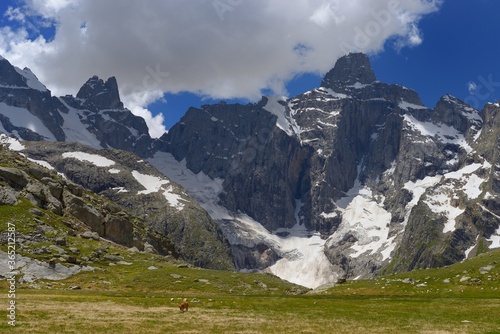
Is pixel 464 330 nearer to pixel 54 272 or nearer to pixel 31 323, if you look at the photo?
pixel 31 323

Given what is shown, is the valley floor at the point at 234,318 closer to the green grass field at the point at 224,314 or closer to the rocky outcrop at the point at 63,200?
the green grass field at the point at 224,314

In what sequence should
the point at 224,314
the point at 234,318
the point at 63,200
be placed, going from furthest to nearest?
1. the point at 63,200
2. the point at 224,314
3. the point at 234,318

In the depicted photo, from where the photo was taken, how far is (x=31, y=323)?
39656 mm

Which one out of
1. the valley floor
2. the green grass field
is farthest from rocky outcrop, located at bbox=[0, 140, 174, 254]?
the valley floor

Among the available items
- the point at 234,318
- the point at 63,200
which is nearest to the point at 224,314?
the point at 234,318

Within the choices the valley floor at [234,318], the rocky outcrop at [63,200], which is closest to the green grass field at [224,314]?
the valley floor at [234,318]

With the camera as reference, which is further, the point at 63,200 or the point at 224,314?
the point at 63,200

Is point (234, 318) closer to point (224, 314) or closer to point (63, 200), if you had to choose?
point (224, 314)

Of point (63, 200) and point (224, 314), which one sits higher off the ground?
point (63, 200)

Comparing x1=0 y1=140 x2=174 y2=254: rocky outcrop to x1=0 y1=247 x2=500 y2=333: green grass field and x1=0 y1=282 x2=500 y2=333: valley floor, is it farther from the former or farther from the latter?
x1=0 y1=282 x2=500 y2=333: valley floor

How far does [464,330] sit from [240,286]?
67.2m

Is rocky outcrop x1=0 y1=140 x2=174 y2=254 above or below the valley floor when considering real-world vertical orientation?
above

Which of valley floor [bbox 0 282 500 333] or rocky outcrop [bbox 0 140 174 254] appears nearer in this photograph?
valley floor [bbox 0 282 500 333]

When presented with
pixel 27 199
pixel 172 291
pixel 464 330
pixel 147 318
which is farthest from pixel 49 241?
pixel 464 330
